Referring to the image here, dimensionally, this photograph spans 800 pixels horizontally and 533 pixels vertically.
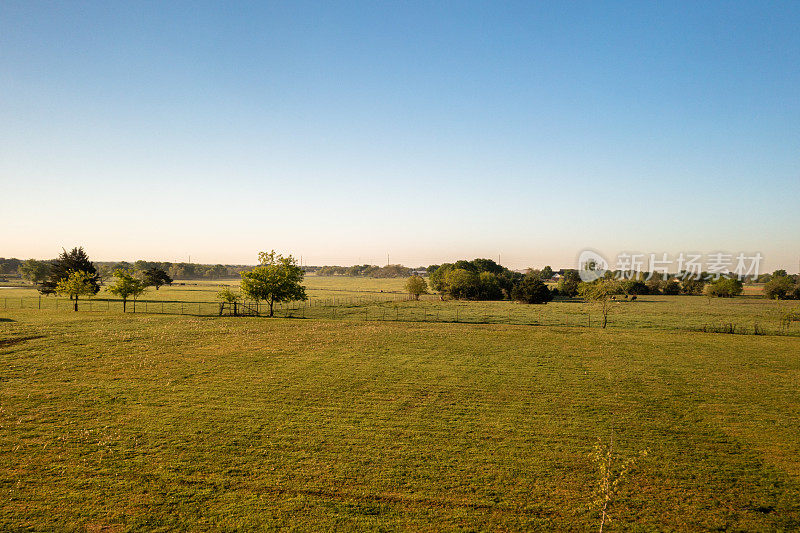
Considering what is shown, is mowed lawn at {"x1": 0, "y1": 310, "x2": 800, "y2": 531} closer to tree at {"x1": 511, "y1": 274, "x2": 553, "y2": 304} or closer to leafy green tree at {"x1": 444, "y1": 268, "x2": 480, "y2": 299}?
tree at {"x1": 511, "y1": 274, "x2": 553, "y2": 304}

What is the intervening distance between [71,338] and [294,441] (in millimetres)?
28461

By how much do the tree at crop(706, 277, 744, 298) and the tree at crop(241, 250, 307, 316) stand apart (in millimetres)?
99662

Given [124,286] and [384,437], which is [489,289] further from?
[384,437]

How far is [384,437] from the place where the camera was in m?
14.4

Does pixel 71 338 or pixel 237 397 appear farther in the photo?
pixel 71 338

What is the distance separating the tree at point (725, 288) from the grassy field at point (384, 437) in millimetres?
84983

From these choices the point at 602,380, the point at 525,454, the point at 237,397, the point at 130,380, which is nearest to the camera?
the point at 525,454

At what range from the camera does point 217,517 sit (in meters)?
9.90

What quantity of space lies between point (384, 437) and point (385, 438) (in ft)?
0.26

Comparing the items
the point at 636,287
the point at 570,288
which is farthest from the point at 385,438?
the point at 636,287

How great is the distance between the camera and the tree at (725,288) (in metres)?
97.5

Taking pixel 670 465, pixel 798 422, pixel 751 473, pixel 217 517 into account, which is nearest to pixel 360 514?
pixel 217 517

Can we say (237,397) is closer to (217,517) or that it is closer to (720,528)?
(217,517)

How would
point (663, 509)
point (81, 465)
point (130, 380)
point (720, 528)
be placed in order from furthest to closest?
point (130, 380), point (81, 465), point (663, 509), point (720, 528)
